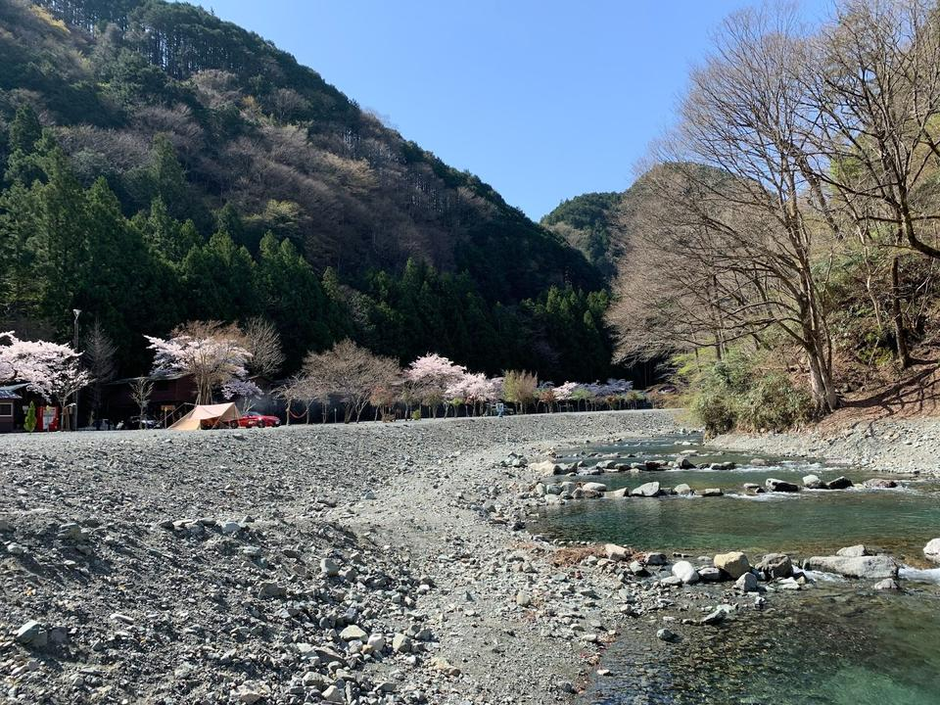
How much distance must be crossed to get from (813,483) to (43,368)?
3513cm

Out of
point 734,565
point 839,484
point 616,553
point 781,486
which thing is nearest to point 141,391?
point 781,486

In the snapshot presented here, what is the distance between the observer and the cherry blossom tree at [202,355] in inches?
1473

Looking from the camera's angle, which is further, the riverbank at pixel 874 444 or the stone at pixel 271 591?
the riverbank at pixel 874 444

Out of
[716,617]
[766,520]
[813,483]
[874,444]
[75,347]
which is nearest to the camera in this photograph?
[716,617]

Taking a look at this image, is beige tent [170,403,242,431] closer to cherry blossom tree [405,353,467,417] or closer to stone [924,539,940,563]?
cherry blossom tree [405,353,467,417]

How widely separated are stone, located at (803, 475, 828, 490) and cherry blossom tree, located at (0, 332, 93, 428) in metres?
32.7

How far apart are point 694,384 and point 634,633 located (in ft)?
71.7

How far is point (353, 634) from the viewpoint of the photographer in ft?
15.7

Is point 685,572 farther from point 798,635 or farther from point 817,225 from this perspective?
point 817,225

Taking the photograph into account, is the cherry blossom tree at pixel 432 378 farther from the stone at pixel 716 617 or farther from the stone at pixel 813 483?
the stone at pixel 716 617

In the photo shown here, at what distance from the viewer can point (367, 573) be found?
20.7 feet

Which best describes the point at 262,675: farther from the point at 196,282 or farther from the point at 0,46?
the point at 0,46

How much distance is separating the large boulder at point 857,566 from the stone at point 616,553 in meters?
2.04

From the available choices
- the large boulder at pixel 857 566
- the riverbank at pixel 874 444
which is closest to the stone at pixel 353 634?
the large boulder at pixel 857 566
